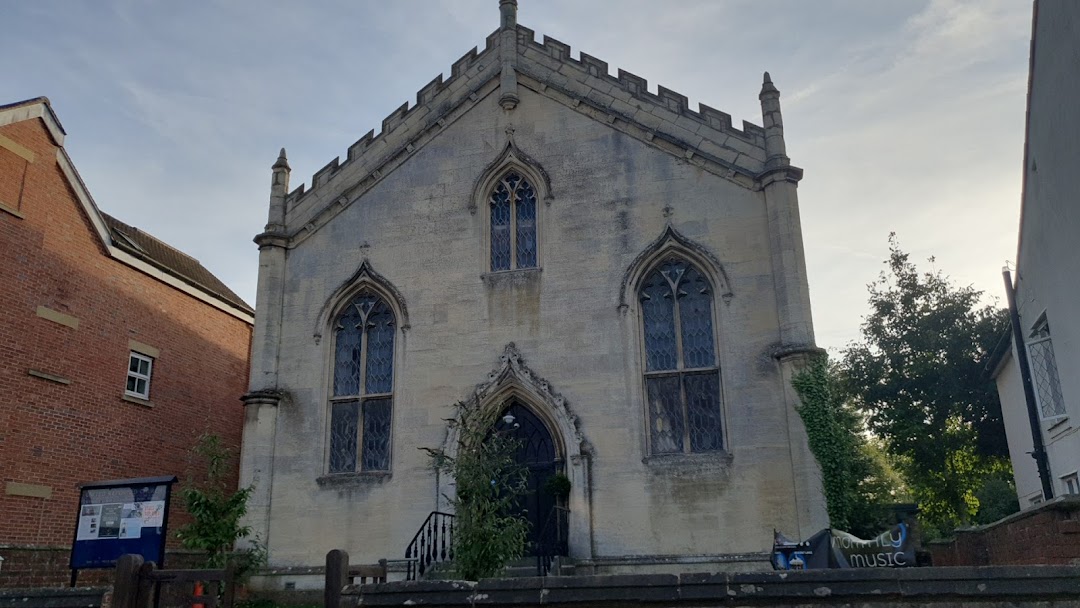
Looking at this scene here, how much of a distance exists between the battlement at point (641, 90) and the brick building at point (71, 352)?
10206 mm

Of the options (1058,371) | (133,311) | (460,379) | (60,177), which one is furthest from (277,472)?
(1058,371)

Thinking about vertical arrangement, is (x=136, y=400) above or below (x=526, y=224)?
below

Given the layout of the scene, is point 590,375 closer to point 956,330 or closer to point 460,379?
point 460,379

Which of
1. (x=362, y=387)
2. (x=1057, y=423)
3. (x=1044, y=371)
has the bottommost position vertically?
(x=1057, y=423)

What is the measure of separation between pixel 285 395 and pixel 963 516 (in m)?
26.2

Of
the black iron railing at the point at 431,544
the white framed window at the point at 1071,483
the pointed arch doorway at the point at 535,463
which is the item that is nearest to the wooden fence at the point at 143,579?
the black iron railing at the point at 431,544

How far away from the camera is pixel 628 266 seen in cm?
1580

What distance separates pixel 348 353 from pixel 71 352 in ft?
18.4

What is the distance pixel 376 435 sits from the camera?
53.5 feet

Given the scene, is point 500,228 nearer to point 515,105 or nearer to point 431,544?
point 515,105

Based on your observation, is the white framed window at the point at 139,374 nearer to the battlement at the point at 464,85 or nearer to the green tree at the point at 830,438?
the battlement at the point at 464,85

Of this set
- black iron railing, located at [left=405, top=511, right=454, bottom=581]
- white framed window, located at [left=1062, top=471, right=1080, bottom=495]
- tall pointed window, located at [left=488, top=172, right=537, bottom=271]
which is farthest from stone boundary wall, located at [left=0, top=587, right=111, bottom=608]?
white framed window, located at [left=1062, top=471, right=1080, bottom=495]

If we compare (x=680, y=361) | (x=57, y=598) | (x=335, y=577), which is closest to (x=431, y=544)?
(x=680, y=361)

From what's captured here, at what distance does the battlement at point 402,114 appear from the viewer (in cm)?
1817
